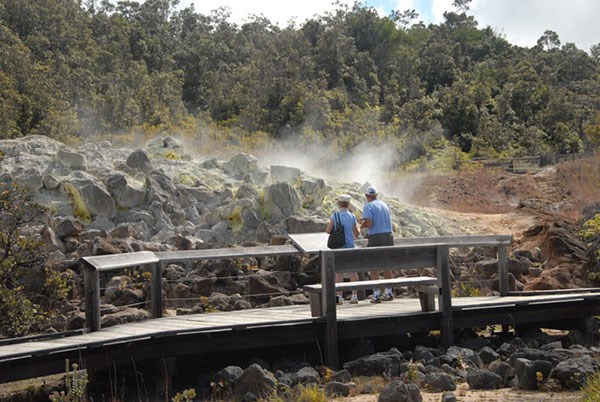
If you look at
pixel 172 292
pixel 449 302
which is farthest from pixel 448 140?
pixel 449 302

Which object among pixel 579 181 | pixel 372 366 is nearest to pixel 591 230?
pixel 372 366

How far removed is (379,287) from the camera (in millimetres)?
9992

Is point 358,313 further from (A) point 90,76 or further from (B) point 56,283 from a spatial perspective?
(A) point 90,76

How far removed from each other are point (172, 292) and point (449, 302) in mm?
5933

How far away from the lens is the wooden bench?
9.80m

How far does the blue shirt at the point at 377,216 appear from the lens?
11203 millimetres

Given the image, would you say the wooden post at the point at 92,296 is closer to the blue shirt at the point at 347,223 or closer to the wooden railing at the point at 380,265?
the wooden railing at the point at 380,265

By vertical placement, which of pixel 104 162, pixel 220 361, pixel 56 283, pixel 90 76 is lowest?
pixel 220 361

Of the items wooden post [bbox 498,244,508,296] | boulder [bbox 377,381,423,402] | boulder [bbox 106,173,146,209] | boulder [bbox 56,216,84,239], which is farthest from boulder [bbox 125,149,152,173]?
boulder [bbox 377,381,423,402]

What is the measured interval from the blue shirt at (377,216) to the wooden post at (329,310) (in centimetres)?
170

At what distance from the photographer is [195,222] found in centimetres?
2062

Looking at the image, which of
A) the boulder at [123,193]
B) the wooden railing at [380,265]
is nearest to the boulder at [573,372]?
the wooden railing at [380,265]

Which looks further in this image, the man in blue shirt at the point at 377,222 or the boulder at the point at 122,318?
the man in blue shirt at the point at 377,222

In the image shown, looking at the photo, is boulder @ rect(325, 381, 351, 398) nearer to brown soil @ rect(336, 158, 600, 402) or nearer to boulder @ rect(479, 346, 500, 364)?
boulder @ rect(479, 346, 500, 364)
